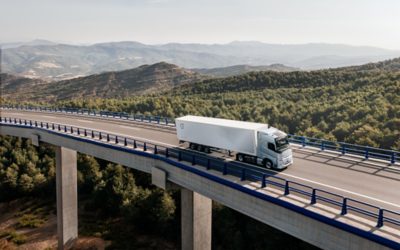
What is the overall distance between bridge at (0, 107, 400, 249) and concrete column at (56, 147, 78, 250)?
12cm

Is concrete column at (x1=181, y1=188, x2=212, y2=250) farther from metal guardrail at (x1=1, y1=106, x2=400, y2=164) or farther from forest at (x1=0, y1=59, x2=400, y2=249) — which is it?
metal guardrail at (x1=1, y1=106, x2=400, y2=164)

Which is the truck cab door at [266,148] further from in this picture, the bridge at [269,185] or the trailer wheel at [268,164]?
the bridge at [269,185]

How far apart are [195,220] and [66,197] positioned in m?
21.9

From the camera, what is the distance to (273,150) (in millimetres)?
26484

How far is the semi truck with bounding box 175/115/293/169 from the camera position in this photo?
2659cm

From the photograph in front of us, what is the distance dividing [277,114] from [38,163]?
155 ft

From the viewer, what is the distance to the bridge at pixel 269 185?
18.5 meters

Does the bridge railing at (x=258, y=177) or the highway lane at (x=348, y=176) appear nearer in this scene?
the bridge railing at (x=258, y=177)

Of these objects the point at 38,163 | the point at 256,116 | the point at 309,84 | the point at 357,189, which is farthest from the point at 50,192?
the point at 309,84

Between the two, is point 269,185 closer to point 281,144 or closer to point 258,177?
point 258,177

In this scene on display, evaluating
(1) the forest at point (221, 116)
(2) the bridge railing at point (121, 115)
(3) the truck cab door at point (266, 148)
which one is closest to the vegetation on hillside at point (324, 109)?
(1) the forest at point (221, 116)

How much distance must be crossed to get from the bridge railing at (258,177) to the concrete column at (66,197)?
3642 millimetres

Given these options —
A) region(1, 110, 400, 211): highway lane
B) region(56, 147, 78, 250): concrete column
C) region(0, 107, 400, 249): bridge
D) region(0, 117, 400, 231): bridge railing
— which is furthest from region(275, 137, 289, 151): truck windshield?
region(56, 147, 78, 250): concrete column

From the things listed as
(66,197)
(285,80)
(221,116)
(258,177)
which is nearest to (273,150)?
(258,177)
